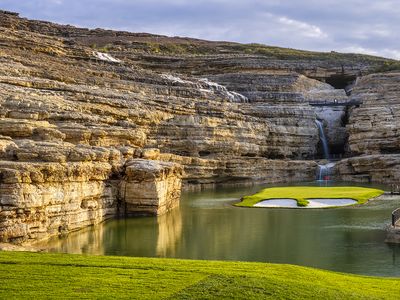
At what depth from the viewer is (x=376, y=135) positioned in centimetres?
7406

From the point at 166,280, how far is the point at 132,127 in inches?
1612

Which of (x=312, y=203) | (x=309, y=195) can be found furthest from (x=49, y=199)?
(x=309, y=195)

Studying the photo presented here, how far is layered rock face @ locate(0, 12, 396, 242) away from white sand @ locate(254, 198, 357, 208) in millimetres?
7043

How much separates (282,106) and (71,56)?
28.1 metres

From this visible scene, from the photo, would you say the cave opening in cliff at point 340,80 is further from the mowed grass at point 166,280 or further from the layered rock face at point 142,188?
the mowed grass at point 166,280

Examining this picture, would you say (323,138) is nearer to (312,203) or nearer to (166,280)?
(312,203)

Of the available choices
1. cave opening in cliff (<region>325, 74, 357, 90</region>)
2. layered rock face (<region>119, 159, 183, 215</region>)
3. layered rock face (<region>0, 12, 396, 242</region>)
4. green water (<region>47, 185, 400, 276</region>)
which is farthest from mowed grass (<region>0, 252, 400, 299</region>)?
cave opening in cliff (<region>325, 74, 357, 90</region>)

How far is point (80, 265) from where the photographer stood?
61.7 feet

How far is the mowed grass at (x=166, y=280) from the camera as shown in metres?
15.5

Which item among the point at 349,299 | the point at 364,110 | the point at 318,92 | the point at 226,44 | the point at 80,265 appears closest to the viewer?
the point at 349,299

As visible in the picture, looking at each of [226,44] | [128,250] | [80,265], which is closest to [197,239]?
[128,250]

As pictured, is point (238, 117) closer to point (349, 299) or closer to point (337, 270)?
point (337, 270)

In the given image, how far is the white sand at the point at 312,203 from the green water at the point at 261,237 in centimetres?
179

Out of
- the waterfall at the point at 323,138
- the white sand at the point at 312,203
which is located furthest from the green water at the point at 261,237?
the waterfall at the point at 323,138
